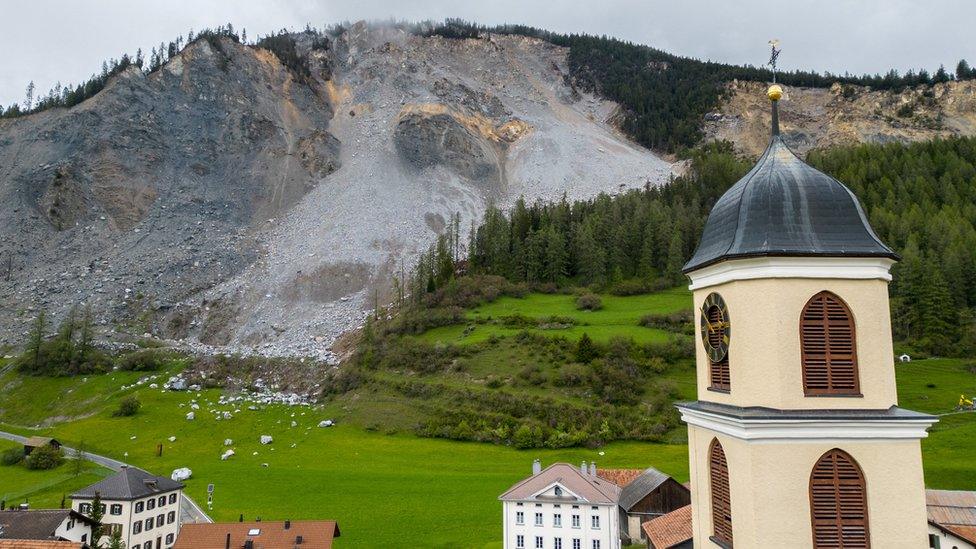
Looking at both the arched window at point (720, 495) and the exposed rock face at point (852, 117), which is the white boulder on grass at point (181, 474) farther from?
the exposed rock face at point (852, 117)

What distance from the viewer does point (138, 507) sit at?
34.6 m

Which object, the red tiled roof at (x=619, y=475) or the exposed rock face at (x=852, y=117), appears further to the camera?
the exposed rock face at (x=852, y=117)

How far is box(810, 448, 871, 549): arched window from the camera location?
10000 mm

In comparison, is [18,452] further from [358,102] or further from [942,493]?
[358,102]

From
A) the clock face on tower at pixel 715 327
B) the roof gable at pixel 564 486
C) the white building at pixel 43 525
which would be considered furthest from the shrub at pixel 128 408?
the clock face on tower at pixel 715 327

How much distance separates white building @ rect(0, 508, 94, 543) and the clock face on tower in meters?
31.8

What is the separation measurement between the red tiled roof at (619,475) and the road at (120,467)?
24284mm

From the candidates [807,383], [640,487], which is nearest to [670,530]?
[640,487]

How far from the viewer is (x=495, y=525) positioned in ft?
112

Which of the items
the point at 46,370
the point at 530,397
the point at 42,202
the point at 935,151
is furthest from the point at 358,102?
the point at 935,151

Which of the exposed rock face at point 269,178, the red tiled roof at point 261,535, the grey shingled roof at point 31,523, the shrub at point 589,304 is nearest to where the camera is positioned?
the red tiled roof at point 261,535

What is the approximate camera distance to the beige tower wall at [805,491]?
993 centimetres

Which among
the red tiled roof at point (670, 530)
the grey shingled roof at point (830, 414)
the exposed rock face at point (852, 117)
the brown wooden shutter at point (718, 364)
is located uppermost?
the exposed rock face at point (852, 117)

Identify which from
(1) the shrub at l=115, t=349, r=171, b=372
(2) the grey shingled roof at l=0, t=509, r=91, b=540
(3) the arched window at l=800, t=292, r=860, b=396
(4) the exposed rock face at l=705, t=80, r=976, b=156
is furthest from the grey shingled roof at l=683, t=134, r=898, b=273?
(4) the exposed rock face at l=705, t=80, r=976, b=156
